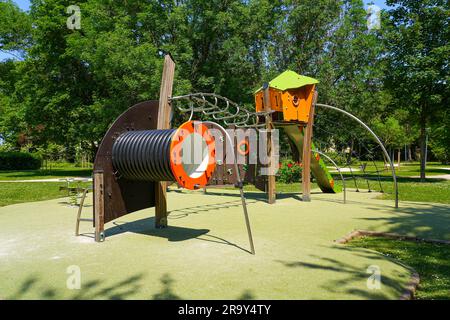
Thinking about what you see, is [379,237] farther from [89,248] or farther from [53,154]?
[53,154]

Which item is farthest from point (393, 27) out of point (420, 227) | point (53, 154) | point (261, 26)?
point (53, 154)

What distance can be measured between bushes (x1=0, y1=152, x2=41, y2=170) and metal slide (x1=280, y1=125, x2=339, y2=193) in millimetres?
30951

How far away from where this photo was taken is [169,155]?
6.52 metres

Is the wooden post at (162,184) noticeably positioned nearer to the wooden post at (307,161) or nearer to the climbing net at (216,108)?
the climbing net at (216,108)

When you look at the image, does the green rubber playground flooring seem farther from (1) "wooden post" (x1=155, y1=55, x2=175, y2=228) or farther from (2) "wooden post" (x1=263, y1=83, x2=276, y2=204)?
(2) "wooden post" (x1=263, y1=83, x2=276, y2=204)

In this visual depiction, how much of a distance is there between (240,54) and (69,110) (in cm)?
1249

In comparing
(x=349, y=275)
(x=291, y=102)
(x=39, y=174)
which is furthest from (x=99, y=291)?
(x=39, y=174)

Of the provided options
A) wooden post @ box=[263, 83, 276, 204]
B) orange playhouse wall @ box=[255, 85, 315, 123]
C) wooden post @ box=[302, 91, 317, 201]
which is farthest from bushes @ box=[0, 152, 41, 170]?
wooden post @ box=[302, 91, 317, 201]

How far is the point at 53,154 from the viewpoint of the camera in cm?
4266

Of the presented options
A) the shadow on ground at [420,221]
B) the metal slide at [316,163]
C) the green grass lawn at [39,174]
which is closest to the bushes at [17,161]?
the green grass lawn at [39,174]

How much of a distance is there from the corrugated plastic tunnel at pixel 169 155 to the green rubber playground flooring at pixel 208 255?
1168 mm

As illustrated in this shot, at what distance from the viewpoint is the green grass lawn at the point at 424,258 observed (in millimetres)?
4548

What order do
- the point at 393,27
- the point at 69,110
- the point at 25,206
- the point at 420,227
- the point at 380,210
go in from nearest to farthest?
the point at 420,227 < the point at 380,210 < the point at 25,206 < the point at 393,27 < the point at 69,110

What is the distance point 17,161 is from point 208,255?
36595 millimetres
